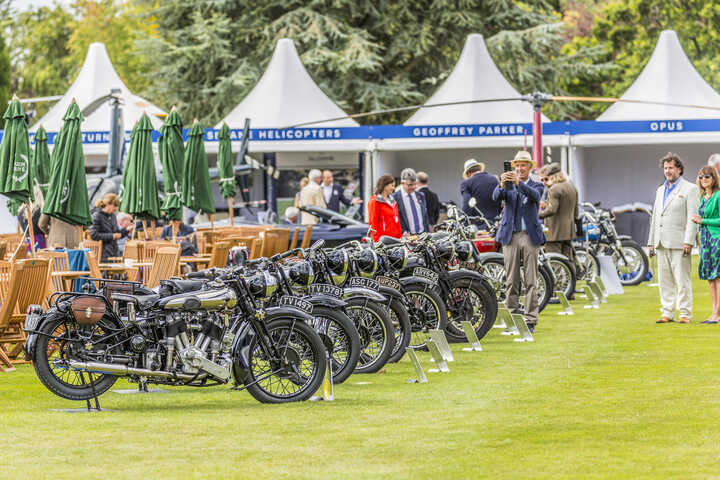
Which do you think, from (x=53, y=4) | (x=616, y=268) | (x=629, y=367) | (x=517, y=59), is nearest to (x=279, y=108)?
(x=616, y=268)

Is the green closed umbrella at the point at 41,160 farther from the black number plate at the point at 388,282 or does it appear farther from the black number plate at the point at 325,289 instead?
the black number plate at the point at 325,289

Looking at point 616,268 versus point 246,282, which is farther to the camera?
point 616,268

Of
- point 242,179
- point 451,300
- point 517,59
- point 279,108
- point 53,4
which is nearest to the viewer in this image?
point 451,300

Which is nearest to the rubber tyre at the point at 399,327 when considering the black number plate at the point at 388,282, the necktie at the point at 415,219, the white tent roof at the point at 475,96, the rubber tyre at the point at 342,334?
the black number plate at the point at 388,282

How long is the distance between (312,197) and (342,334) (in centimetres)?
1498

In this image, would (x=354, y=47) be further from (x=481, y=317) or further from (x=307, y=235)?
(x=481, y=317)

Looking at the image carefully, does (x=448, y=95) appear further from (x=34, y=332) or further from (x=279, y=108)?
(x=34, y=332)

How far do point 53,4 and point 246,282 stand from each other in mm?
61899

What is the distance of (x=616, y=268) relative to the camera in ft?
66.7

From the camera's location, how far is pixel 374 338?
11.0m

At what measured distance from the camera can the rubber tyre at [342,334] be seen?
986 centimetres

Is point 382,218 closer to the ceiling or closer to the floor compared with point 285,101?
closer to the floor

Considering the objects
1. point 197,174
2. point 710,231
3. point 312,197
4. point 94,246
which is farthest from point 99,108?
point 710,231

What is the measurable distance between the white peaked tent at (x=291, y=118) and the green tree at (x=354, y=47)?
9.79 meters
